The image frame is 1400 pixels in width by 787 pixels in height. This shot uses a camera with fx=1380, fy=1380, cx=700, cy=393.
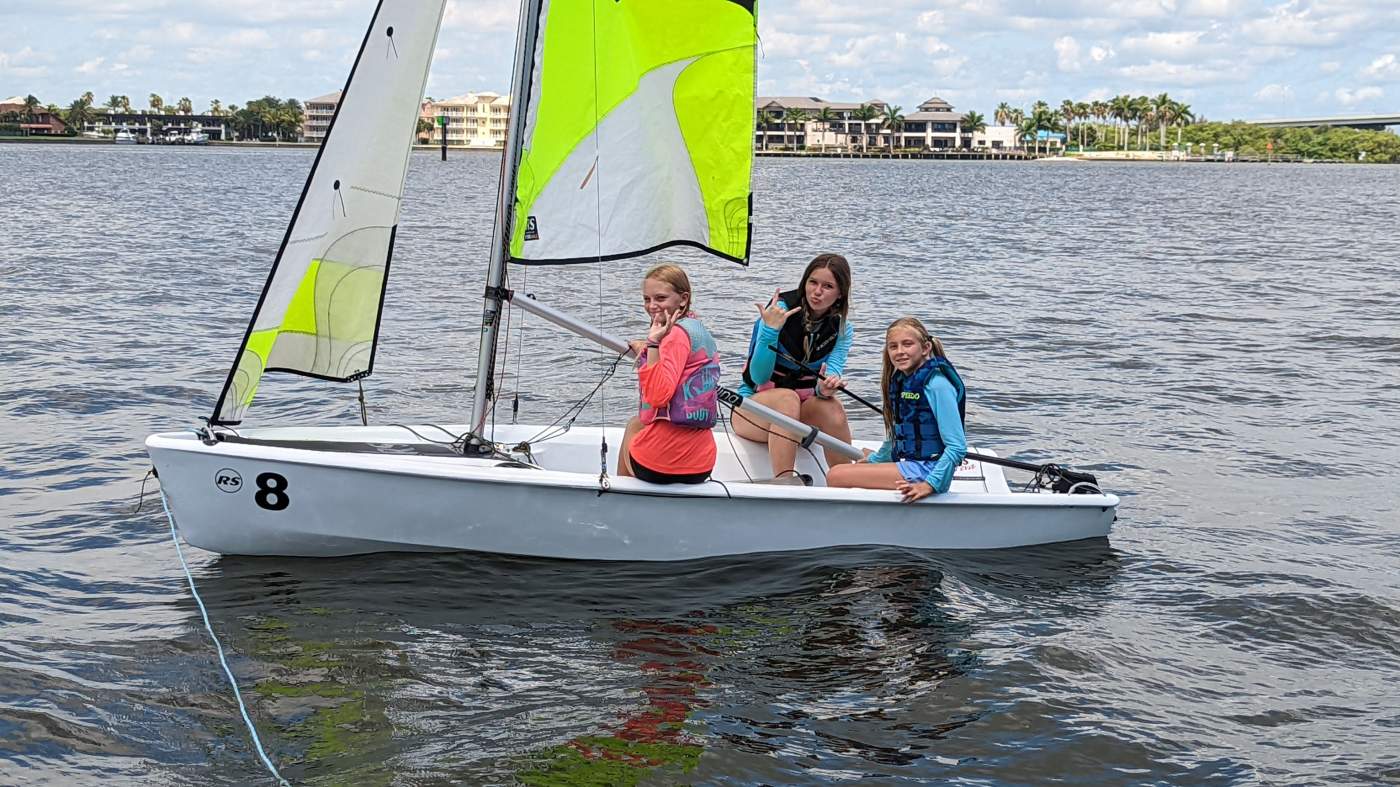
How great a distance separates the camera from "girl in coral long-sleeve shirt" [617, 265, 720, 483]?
21.5ft

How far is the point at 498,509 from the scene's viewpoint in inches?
275

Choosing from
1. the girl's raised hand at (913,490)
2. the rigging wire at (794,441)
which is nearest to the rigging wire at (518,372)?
the rigging wire at (794,441)

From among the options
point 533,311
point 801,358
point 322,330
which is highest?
point 533,311

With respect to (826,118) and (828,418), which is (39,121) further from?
(828,418)

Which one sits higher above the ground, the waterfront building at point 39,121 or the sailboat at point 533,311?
the waterfront building at point 39,121

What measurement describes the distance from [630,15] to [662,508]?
98.2 inches

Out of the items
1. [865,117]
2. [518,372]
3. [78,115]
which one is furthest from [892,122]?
[518,372]

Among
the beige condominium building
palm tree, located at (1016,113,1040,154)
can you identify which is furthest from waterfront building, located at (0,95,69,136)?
palm tree, located at (1016,113,1040,154)

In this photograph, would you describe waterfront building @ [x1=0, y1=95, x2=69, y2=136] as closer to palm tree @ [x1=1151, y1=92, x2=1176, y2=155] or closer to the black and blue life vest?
palm tree @ [x1=1151, y1=92, x2=1176, y2=155]

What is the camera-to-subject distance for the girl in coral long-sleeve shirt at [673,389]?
6.56 m

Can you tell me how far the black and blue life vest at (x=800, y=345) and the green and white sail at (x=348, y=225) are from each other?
2186mm

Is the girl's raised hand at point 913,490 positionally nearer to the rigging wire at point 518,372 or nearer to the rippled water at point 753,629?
the rippled water at point 753,629

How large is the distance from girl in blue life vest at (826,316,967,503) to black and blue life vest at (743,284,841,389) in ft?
1.55

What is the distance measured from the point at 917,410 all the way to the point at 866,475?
1.43 ft
